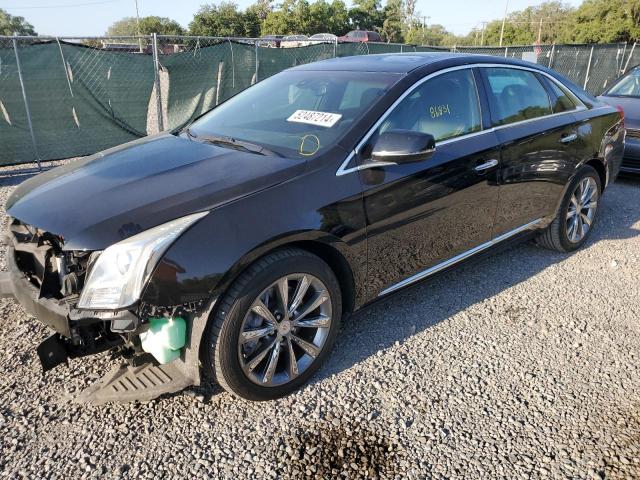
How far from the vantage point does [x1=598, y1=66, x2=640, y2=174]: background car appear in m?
6.60

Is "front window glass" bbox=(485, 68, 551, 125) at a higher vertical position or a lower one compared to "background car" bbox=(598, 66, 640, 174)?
higher

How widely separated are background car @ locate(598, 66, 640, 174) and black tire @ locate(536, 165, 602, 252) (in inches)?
83.3

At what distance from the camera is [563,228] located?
173 inches

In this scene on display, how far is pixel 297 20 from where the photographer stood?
5397 centimetres

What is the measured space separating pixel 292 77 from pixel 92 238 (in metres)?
2.12

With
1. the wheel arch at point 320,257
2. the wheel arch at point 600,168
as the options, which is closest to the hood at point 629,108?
the wheel arch at point 600,168

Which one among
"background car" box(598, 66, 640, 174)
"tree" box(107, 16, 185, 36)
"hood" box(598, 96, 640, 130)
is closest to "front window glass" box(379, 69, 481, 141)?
"background car" box(598, 66, 640, 174)

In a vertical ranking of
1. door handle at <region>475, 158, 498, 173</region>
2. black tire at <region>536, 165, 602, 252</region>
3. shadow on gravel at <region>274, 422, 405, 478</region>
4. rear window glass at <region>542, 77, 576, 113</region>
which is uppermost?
rear window glass at <region>542, 77, 576, 113</region>

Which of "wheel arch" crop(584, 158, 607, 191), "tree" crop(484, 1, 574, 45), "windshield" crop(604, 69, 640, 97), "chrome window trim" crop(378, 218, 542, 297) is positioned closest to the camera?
"chrome window trim" crop(378, 218, 542, 297)

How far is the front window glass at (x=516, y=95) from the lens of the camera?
368cm

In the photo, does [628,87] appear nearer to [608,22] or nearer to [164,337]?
[164,337]

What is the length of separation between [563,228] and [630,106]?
4047mm

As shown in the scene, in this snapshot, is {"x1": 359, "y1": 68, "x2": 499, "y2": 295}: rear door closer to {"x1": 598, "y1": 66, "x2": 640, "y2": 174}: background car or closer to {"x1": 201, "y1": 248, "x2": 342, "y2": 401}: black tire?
{"x1": 201, "y1": 248, "x2": 342, "y2": 401}: black tire

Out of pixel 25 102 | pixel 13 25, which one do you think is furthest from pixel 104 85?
pixel 13 25
